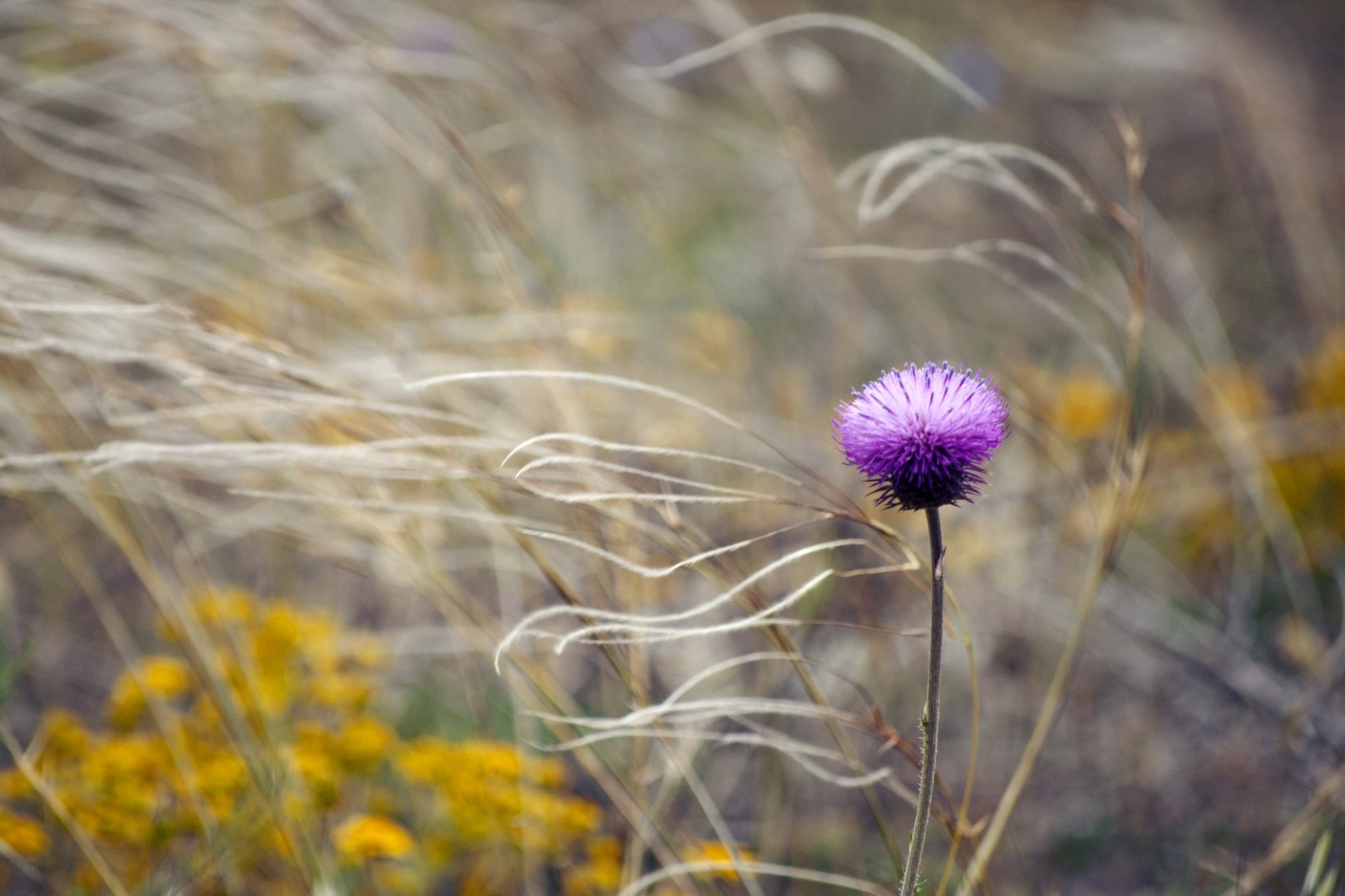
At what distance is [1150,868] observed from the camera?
155 centimetres

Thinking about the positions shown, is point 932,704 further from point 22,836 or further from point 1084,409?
point 1084,409

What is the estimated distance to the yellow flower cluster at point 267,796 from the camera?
1188mm

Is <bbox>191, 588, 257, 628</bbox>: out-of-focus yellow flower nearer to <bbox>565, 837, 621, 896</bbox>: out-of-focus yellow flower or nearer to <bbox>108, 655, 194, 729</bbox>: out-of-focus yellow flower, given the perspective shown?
<bbox>108, 655, 194, 729</bbox>: out-of-focus yellow flower

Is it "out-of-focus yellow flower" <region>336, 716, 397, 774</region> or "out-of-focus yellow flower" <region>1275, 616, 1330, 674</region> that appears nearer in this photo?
"out-of-focus yellow flower" <region>336, 716, 397, 774</region>

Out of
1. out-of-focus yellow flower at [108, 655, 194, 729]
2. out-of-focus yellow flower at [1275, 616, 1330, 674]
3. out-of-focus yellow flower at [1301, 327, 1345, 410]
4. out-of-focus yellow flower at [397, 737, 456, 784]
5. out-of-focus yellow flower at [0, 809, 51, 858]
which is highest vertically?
out-of-focus yellow flower at [1301, 327, 1345, 410]

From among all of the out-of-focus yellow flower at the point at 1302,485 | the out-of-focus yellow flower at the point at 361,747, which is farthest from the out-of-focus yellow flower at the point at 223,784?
the out-of-focus yellow flower at the point at 1302,485

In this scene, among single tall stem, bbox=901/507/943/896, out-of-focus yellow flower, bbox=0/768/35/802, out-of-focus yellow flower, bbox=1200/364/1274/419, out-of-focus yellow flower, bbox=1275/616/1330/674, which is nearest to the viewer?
single tall stem, bbox=901/507/943/896

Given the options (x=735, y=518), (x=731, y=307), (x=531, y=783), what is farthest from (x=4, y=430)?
(x=731, y=307)

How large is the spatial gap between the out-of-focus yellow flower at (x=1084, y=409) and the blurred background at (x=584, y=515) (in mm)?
11

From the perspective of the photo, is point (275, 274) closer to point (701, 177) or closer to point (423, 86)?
point (423, 86)

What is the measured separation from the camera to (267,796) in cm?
112

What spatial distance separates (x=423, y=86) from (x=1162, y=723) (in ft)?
5.84

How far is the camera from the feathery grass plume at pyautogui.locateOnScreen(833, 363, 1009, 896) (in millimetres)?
691

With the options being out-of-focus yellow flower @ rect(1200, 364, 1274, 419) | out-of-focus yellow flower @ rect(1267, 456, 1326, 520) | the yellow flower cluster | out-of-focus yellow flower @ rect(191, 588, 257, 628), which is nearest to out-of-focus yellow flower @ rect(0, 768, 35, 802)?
the yellow flower cluster
